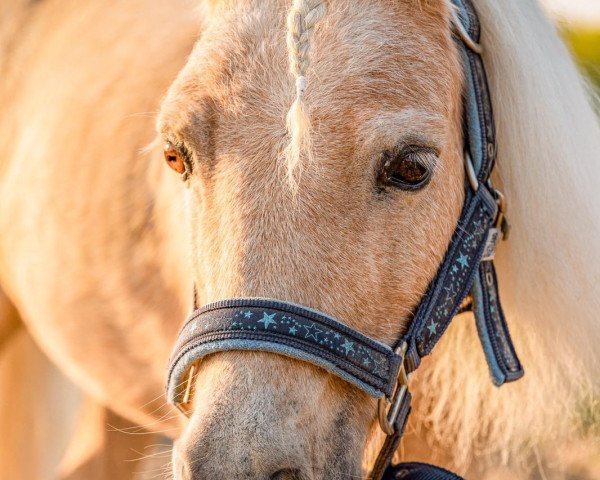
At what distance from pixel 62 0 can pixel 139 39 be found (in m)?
0.63

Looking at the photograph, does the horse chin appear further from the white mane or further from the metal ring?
the metal ring

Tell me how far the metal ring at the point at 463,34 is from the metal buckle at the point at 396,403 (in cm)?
72

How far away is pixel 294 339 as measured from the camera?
1682mm

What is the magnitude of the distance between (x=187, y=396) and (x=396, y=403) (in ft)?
1.48

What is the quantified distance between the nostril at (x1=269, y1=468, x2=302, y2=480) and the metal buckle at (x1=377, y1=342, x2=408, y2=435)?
284mm

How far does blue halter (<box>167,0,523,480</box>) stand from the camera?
5.53 ft

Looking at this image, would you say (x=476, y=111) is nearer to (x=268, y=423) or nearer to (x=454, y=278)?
(x=454, y=278)

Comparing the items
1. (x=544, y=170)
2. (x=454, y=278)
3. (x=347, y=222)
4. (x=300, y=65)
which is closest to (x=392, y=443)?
(x=454, y=278)

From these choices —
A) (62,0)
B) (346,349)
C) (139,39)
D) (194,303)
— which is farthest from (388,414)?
(62,0)

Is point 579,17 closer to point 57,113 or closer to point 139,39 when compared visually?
point 139,39

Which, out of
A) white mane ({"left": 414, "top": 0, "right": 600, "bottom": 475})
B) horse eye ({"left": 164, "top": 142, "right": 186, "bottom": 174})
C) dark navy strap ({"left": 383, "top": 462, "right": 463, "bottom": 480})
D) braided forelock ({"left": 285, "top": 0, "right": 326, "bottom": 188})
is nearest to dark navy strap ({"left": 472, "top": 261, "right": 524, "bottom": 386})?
white mane ({"left": 414, "top": 0, "right": 600, "bottom": 475})

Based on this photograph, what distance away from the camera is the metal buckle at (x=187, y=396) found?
184cm

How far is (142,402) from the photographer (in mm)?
3098

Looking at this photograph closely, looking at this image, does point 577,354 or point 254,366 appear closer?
point 254,366
